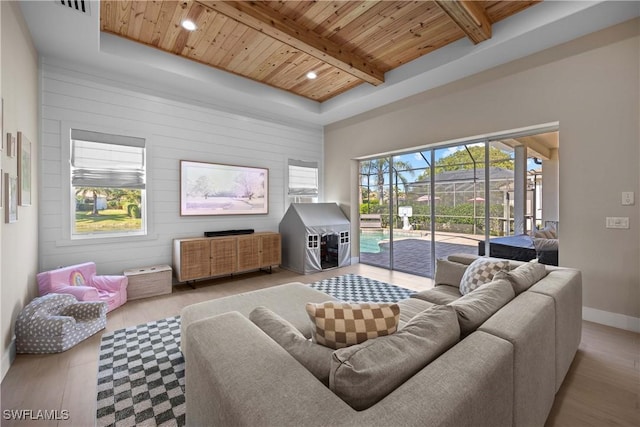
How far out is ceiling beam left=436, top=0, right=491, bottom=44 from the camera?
8.53 ft

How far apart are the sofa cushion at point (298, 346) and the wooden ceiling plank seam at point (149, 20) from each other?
3253 millimetres

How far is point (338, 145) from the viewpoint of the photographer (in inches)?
235

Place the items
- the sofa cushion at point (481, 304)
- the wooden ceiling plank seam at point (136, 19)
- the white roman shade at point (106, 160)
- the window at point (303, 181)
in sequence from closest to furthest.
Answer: the sofa cushion at point (481, 304) < the wooden ceiling plank seam at point (136, 19) < the white roman shade at point (106, 160) < the window at point (303, 181)

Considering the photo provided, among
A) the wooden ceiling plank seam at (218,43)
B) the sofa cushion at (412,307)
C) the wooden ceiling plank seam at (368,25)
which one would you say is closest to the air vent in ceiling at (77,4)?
the wooden ceiling plank seam at (218,43)

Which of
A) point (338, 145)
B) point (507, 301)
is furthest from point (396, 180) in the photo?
point (507, 301)

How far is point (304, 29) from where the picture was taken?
3246 mm

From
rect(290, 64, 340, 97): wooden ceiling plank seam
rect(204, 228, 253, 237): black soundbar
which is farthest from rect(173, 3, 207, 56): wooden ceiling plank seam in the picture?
rect(204, 228, 253, 237): black soundbar

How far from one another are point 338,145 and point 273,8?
10.6 feet

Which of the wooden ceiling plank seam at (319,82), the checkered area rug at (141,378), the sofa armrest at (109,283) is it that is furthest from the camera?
the wooden ceiling plank seam at (319,82)

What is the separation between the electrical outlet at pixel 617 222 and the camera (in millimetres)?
2797

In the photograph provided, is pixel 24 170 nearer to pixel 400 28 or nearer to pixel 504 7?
pixel 400 28

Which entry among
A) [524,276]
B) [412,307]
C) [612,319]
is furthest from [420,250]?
[524,276]

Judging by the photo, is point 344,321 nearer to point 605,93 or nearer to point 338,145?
point 605,93

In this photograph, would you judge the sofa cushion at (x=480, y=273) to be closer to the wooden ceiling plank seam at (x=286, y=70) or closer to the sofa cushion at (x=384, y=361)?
the sofa cushion at (x=384, y=361)
